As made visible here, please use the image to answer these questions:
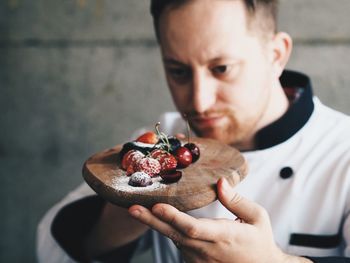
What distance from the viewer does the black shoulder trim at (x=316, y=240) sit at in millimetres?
1453

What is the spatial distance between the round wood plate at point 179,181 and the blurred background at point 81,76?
47.6 inches

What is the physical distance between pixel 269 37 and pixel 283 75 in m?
0.27

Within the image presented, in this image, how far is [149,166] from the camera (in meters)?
1.07

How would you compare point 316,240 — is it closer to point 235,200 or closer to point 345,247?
point 345,247

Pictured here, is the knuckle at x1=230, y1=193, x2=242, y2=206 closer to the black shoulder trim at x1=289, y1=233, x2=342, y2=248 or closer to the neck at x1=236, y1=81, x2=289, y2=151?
the black shoulder trim at x1=289, y1=233, x2=342, y2=248

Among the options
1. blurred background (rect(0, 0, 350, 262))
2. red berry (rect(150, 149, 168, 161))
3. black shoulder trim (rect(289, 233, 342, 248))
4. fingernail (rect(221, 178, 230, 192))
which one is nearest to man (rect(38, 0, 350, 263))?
black shoulder trim (rect(289, 233, 342, 248))

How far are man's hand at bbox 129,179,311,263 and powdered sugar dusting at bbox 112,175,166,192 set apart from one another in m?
0.05

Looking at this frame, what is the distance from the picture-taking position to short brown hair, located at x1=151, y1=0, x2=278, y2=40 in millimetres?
1528

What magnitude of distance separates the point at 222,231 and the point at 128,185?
247 millimetres

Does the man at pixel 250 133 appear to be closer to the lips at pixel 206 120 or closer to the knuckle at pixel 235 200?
the lips at pixel 206 120

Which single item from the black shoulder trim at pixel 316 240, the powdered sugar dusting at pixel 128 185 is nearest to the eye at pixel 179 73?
the powdered sugar dusting at pixel 128 185

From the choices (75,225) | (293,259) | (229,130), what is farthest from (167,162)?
(75,225)

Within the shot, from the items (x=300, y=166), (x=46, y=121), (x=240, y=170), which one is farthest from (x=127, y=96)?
(x=240, y=170)

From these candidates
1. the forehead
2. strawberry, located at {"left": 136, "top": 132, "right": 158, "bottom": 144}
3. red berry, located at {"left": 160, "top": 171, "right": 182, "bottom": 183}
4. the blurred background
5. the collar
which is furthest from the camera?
the blurred background
